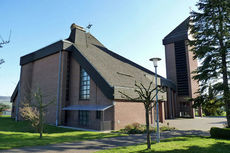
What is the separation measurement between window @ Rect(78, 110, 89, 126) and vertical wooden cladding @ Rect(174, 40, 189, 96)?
3021cm

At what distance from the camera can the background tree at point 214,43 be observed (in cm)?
1634

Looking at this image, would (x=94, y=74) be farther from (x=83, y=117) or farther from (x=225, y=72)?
(x=225, y=72)

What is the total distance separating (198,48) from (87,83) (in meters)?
15.6

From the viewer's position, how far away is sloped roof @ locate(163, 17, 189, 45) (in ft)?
150

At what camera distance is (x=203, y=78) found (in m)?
17.2

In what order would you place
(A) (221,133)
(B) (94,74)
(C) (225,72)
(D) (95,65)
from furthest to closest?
(D) (95,65), (B) (94,74), (C) (225,72), (A) (221,133)

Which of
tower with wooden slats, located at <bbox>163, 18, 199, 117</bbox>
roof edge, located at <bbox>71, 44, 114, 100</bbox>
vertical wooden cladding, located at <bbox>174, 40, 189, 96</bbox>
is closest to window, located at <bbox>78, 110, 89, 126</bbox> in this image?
roof edge, located at <bbox>71, 44, 114, 100</bbox>

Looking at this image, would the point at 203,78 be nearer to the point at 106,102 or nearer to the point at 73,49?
the point at 106,102

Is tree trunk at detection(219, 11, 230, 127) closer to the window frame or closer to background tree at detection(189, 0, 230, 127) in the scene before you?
background tree at detection(189, 0, 230, 127)

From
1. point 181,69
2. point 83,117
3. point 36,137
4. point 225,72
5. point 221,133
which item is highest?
point 181,69

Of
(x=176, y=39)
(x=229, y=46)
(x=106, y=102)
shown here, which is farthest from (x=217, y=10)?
(x=176, y=39)

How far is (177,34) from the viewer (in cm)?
4725

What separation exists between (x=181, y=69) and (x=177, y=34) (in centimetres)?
994

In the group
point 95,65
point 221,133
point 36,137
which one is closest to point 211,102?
point 221,133
